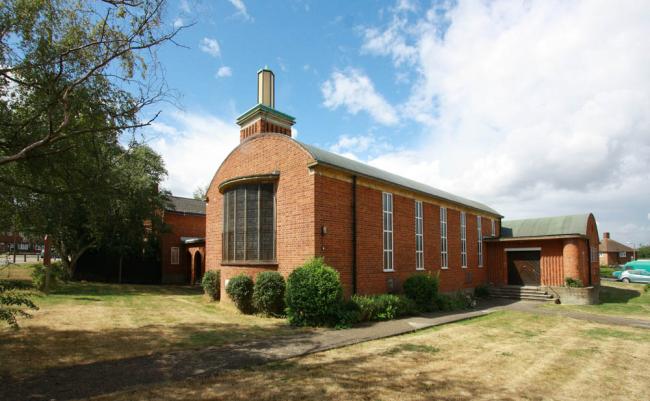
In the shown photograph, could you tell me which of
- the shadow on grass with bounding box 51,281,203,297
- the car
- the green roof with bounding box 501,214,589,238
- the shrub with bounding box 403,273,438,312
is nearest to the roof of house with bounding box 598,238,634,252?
the car

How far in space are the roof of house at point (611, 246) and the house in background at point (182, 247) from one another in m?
67.0

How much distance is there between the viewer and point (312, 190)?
12352mm

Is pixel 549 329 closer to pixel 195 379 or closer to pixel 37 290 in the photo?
pixel 195 379

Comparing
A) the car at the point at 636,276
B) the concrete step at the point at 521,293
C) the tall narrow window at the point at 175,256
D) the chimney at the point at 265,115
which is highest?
the chimney at the point at 265,115

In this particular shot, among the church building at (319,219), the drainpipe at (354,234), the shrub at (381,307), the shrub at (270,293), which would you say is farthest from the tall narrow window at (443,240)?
the shrub at (270,293)

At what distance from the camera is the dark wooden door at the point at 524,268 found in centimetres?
2198

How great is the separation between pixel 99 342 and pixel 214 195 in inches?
402

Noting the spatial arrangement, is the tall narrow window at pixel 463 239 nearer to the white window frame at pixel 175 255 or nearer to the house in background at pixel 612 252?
the white window frame at pixel 175 255

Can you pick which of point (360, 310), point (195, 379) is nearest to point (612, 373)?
point (360, 310)

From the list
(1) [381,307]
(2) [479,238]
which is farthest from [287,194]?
(2) [479,238]

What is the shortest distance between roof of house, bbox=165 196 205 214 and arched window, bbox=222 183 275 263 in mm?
16337

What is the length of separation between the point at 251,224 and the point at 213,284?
482 centimetres

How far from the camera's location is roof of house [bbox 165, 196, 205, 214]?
29519mm

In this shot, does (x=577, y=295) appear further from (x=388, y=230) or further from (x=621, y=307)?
(x=388, y=230)
